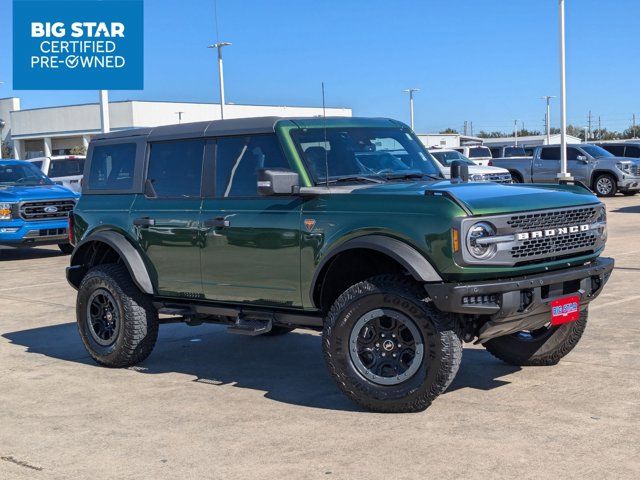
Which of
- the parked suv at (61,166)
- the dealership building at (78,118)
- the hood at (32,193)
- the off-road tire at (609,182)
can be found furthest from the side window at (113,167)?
the dealership building at (78,118)

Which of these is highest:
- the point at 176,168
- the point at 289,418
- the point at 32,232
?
the point at 176,168

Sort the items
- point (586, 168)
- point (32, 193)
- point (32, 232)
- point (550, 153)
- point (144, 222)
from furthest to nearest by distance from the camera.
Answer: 1. point (550, 153)
2. point (586, 168)
3. point (32, 193)
4. point (32, 232)
5. point (144, 222)

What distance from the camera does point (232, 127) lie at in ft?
23.8

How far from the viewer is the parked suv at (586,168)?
3231 centimetres

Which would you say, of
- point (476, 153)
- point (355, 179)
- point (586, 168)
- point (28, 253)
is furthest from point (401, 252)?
point (476, 153)

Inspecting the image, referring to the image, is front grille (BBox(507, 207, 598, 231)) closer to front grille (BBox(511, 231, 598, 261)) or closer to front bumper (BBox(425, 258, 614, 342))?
front grille (BBox(511, 231, 598, 261))

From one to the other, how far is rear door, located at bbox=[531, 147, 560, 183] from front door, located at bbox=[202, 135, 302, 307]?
27801 mm

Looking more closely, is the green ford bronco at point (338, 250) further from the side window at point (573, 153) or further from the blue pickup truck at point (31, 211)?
the side window at point (573, 153)

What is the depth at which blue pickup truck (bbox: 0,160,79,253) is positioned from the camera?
1756 cm

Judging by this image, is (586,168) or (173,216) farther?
(586,168)

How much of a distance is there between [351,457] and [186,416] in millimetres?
1483

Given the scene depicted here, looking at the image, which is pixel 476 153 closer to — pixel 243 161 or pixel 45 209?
pixel 45 209

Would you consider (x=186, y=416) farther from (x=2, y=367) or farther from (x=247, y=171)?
(x=2, y=367)

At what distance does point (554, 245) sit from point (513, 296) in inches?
24.7
